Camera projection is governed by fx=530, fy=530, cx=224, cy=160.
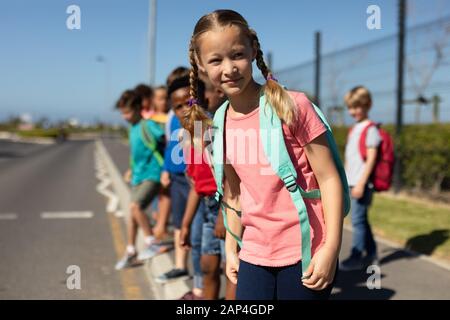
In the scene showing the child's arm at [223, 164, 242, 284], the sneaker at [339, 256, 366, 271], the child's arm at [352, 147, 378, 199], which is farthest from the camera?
the sneaker at [339, 256, 366, 271]

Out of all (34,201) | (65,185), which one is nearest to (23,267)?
(34,201)

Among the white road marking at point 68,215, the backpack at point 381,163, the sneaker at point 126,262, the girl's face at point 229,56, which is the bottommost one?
the white road marking at point 68,215

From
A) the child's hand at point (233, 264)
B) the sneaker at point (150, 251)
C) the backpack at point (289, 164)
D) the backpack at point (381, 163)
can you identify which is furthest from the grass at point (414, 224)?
the backpack at point (289, 164)

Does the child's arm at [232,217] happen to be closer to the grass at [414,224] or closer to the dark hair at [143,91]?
the dark hair at [143,91]

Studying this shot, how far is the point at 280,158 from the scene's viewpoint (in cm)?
184

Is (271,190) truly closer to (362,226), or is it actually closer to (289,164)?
(289,164)

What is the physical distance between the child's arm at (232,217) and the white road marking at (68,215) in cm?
696

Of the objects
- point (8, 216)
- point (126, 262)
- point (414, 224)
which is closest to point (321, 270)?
point (126, 262)

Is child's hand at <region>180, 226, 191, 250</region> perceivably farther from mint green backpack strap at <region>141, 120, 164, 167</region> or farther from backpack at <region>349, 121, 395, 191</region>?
backpack at <region>349, 121, 395, 191</region>

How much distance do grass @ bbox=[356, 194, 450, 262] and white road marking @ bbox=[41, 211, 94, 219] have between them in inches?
184

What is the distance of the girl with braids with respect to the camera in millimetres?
1834

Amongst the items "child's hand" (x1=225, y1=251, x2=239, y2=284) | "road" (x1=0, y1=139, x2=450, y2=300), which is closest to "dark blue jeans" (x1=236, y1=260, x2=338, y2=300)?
"child's hand" (x1=225, y1=251, x2=239, y2=284)

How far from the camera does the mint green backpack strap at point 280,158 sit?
184 centimetres

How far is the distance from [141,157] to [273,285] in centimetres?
358
